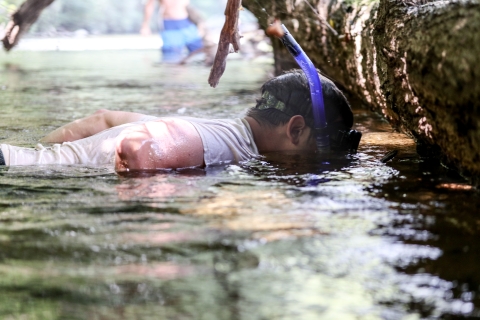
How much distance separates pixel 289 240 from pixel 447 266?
2.08 feet

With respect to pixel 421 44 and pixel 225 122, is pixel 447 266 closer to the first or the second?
pixel 421 44

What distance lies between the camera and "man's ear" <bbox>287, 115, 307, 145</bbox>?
4391mm

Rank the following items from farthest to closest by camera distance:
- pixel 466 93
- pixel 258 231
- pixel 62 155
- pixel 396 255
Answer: pixel 62 155
pixel 466 93
pixel 258 231
pixel 396 255

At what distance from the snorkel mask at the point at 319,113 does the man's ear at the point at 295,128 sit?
0.10 metres

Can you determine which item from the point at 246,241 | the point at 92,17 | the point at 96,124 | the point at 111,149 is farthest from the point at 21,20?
the point at 92,17

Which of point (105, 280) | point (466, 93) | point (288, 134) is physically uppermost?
point (466, 93)

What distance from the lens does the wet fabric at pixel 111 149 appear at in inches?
167

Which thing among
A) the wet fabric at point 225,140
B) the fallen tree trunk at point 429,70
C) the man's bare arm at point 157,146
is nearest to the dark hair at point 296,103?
the wet fabric at point 225,140

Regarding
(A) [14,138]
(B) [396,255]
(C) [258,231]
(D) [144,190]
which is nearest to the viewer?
(B) [396,255]

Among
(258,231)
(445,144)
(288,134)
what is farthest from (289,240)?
(288,134)

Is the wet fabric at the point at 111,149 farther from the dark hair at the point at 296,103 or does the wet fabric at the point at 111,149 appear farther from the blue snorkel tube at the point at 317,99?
the blue snorkel tube at the point at 317,99

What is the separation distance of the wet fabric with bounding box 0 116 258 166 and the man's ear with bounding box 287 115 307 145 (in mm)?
297

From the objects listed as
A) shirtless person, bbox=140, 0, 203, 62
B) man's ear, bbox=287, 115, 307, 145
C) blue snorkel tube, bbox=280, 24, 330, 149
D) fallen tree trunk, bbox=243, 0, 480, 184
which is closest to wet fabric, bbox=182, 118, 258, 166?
man's ear, bbox=287, 115, 307, 145

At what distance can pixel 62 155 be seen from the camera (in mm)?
4367
